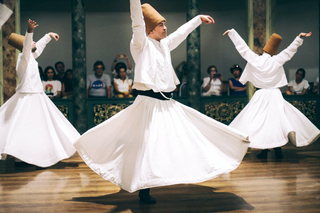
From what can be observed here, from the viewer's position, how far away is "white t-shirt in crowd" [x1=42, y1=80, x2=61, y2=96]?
7676mm

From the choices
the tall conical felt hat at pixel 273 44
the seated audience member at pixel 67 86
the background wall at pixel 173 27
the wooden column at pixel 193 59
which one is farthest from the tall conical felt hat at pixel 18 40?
the background wall at pixel 173 27

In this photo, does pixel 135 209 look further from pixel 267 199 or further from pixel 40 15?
pixel 40 15

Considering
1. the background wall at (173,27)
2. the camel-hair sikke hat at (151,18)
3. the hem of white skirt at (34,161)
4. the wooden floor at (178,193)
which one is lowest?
the wooden floor at (178,193)

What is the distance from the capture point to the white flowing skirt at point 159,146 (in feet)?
10.5

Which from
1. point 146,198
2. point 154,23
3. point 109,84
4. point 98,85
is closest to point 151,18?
point 154,23

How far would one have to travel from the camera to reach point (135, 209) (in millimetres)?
3217

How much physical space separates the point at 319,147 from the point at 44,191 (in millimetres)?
4507

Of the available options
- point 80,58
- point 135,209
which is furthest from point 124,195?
point 80,58

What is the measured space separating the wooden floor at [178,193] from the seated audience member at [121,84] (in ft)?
10.2

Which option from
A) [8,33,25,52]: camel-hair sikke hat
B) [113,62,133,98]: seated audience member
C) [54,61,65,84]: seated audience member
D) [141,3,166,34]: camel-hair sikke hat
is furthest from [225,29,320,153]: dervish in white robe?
[54,61,65,84]: seated audience member

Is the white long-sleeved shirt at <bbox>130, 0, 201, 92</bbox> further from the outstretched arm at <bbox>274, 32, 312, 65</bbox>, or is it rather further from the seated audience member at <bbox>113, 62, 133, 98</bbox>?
the seated audience member at <bbox>113, 62, 133, 98</bbox>

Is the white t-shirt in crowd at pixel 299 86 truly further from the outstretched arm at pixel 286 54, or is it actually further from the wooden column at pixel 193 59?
the outstretched arm at pixel 286 54

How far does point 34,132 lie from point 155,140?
2.24 meters

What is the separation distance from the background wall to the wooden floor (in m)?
5.67
